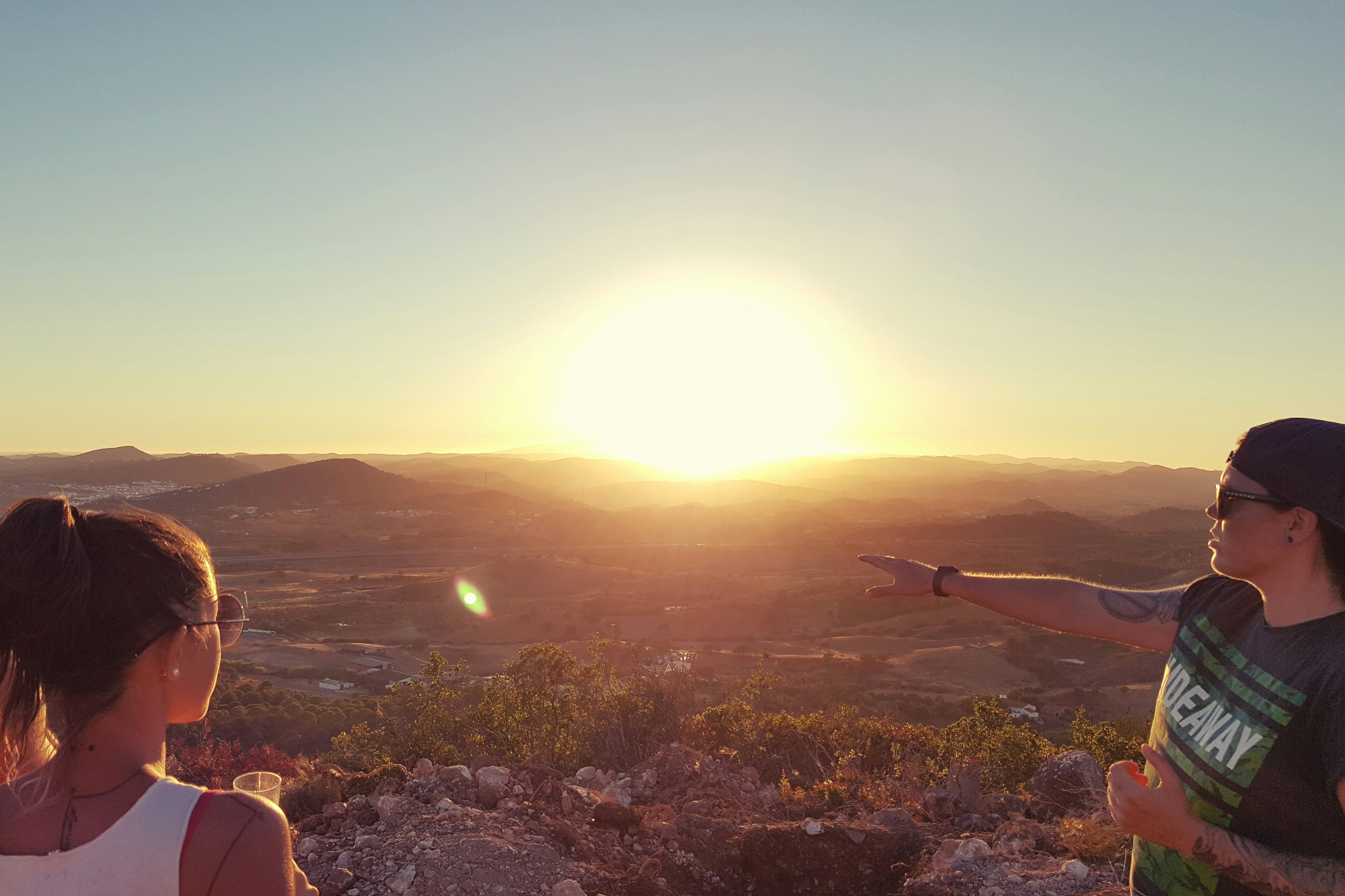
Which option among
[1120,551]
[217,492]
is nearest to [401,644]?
[1120,551]

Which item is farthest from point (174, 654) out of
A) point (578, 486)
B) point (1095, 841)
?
point (578, 486)

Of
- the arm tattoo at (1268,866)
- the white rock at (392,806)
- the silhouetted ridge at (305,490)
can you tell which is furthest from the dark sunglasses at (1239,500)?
the silhouetted ridge at (305,490)

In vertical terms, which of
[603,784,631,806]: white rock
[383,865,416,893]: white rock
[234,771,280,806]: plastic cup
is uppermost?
[234,771,280,806]: plastic cup

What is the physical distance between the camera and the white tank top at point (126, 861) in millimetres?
1137

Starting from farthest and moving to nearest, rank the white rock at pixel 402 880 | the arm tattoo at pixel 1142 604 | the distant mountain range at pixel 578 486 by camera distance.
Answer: the distant mountain range at pixel 578 486 < the white rock at pixel 402 880 < the arm tattoo at pixel 1142 604

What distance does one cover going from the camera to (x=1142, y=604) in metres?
2.25

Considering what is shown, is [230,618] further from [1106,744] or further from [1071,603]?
[1106,744]

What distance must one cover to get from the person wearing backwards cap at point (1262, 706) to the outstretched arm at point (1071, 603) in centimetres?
24

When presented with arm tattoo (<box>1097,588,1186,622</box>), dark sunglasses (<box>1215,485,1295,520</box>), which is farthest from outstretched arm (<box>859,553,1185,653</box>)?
dark sunglasses (<box>1215,485,1295,520</box>)

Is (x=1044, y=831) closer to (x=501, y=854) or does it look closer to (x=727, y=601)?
(x=501, y=854)

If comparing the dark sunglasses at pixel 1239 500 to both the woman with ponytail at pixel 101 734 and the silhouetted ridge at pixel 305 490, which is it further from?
the silhouetted ridge at pixel 305 490

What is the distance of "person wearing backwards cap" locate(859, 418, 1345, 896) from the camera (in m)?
1.59

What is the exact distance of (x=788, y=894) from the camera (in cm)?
505

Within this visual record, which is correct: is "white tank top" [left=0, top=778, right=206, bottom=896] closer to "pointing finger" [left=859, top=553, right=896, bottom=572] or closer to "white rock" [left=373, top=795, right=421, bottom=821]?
"pointing finger" [left=859, top=553, right=896, bottom=572]
